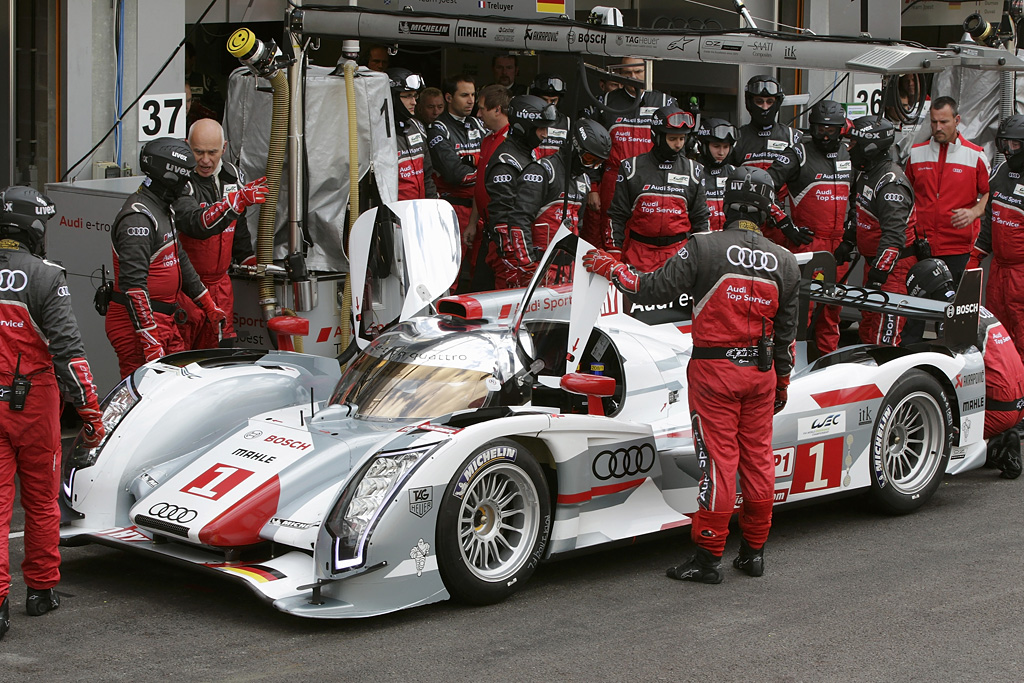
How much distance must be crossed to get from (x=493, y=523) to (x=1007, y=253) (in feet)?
18.1

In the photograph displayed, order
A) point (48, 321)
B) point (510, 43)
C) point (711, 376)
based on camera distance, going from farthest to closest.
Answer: point (510, 43) < point (711, 376) < point (48, 321)

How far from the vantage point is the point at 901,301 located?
7.43 m

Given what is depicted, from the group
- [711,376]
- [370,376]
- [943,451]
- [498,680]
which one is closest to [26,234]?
[370,376]

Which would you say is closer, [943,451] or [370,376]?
[370,376]

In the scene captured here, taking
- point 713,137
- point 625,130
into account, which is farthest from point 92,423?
point 625,130

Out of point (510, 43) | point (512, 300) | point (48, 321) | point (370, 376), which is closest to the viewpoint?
point (48, 321)

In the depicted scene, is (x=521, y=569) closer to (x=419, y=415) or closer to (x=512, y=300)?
(x=419, y=415)

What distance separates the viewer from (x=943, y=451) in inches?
279

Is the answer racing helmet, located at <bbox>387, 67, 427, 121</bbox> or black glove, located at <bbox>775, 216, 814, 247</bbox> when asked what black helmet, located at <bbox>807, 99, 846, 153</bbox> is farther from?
racing helmet, located at <bbox>387, 67, 427, 121</bbox>

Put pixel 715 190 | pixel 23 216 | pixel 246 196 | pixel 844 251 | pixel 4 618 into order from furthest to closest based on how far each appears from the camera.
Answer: pixel 844 251
pixel 715 190
pixel 246 196
pixel 23 216
pixel 4 618

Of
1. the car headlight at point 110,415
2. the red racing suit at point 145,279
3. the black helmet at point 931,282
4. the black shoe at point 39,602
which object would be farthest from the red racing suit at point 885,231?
the black shoe at point 39,602

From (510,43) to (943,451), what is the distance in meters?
3.81

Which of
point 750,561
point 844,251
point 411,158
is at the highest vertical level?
point 411,158

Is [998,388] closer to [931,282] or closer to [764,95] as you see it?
[931,282]
